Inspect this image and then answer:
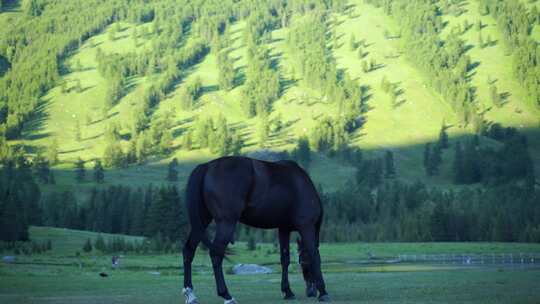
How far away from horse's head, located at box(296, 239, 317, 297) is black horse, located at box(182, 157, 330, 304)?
3 centimetres

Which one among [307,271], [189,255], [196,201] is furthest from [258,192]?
[307,271]

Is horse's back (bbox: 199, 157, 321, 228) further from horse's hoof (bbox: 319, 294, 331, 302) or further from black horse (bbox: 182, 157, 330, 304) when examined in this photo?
horse's hoof (bbox: 319, 294, 331, 302)

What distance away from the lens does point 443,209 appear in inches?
5399

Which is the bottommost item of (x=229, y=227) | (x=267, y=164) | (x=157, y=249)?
(x=157, y=249)

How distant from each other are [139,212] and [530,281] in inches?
5080

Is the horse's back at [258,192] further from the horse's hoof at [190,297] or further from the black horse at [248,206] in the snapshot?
the horse's hoof at [190,297]

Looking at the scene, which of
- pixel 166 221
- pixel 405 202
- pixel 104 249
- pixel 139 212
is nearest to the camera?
pixel 104 249

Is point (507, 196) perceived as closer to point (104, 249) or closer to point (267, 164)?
point (104, 249)

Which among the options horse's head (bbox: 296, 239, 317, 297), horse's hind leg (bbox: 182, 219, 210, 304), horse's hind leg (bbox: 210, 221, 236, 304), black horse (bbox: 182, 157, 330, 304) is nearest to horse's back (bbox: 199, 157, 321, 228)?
black horse (bbox: 182, 157, 330, 304)

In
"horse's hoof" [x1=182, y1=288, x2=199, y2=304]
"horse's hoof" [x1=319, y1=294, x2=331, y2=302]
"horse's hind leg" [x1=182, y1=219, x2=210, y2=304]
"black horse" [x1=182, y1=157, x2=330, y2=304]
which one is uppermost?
"black horse" [x1=182, y1=157, x2=330, y2=304]

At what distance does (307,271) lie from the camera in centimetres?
2150

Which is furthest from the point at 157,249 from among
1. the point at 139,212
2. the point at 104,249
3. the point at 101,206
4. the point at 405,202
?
the point at 405,202

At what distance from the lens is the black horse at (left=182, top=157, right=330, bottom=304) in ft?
63.2

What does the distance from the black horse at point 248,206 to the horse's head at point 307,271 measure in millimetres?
28
